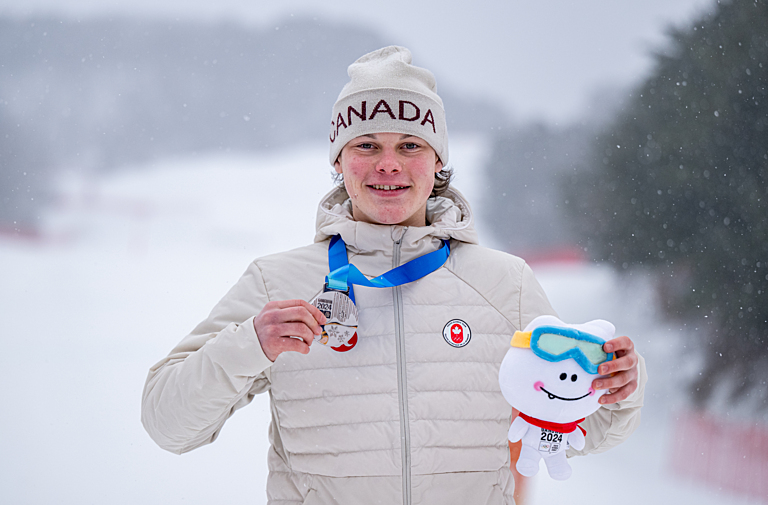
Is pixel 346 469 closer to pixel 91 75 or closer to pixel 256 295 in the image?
pixel 256 295

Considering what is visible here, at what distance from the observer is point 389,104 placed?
1.27 metres

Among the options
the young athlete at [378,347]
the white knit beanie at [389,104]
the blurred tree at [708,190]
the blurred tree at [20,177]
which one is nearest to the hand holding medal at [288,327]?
the young athlete at [378,347]

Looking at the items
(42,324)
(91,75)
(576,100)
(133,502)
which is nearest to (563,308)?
(576,100)

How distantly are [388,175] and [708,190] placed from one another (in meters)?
3.94

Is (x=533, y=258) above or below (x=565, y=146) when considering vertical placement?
below

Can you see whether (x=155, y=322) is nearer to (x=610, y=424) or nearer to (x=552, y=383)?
(x=610, y=424)

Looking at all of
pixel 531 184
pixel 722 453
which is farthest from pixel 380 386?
pixel 531 184

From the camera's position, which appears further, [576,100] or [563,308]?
[576,100]

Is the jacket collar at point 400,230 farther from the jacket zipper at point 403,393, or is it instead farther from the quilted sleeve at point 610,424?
the quilted sleeve at point 610,424

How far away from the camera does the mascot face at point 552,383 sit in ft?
3.11

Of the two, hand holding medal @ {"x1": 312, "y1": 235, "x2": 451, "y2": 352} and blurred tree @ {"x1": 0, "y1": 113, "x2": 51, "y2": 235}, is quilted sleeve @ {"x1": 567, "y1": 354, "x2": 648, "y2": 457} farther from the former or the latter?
blurred tree @ {"x1": 0, "y1": 113, "x2": 51, "y2": 235}

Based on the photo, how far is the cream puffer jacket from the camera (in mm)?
1120

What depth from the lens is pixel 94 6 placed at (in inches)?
216

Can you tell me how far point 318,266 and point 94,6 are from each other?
17.6 feet
